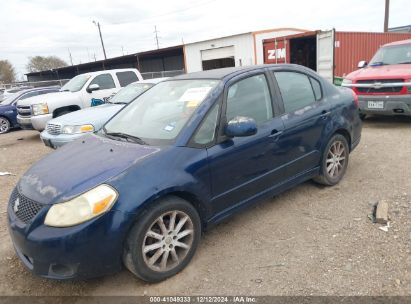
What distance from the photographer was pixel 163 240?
288cm

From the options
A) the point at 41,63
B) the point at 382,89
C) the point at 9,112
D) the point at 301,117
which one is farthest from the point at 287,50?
the point at 41,63

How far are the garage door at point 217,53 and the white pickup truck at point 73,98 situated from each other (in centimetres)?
1573

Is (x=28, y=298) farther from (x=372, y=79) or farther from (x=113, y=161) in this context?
(x=372, y=79)

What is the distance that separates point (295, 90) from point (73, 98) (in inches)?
270

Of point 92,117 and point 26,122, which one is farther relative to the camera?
point 26,122

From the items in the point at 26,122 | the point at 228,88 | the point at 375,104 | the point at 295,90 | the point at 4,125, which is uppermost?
the point at 228,88

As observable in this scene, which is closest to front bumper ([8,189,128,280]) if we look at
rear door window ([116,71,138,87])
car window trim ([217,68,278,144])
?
car window trim ([217,68,278,144])

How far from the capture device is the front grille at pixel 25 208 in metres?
2.67

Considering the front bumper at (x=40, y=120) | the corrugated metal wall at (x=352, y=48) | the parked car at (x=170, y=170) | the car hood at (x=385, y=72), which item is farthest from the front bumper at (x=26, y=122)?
the corrugated metal wall at (x=352, y=48)

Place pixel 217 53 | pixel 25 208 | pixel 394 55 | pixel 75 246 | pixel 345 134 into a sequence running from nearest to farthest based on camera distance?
pixel 75 246 < pixel 25 208 < pixel 345 134 < pixel 394 55 < pixel 217 53

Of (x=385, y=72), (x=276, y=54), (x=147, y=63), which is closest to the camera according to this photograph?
(x=385, y=72)

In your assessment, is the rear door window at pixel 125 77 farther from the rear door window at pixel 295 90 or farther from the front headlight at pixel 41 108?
the rear door window at pixel 295 90

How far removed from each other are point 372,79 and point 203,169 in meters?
6.06

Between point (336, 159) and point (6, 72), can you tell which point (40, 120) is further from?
point (6, 72)
